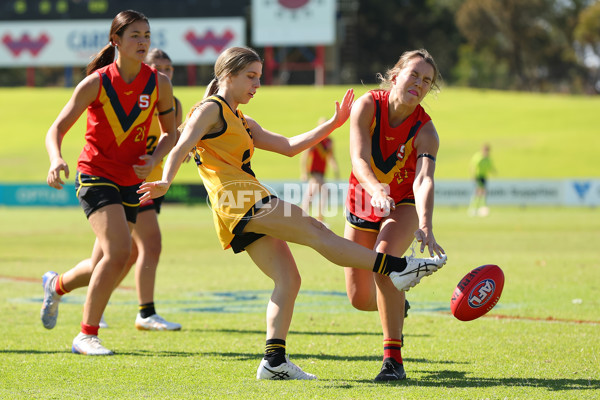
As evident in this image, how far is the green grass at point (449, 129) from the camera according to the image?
3941cm

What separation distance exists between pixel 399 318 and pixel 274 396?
1.19 m

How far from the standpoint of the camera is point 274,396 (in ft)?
15.4

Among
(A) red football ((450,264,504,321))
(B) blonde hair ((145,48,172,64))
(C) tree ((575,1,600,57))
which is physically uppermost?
(C) tree ((575,1,600,57))

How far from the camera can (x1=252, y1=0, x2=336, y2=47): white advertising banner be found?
2121 inches

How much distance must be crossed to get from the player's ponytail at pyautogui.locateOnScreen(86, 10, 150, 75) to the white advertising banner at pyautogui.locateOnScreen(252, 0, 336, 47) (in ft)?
159

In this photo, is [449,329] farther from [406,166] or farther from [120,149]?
[120,149]

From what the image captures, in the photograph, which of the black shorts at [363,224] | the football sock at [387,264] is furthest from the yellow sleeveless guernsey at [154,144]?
the football sock at [387,264]

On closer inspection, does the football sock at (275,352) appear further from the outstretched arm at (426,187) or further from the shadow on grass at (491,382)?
the outstretched arm at (426,187)

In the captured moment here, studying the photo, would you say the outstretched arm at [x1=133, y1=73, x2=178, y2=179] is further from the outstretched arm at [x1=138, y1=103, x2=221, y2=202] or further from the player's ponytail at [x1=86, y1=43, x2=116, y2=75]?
the outstretched arm at [x1=138, y1=103, x2=221, y2=202]

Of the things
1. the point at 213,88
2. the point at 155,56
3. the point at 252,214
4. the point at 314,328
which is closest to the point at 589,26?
the point at 155,56

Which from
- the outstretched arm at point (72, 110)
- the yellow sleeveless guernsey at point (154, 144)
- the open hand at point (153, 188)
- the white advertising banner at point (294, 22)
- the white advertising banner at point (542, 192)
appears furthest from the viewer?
the white advertising banner at point (294, 22)

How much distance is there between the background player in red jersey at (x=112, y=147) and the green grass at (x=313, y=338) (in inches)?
21.2

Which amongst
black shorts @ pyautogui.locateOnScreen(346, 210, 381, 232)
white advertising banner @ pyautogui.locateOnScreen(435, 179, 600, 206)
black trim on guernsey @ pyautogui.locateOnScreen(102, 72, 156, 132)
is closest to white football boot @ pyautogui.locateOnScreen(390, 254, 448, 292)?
black shorts @ pyautogui.locateOnScreen(346, 210, 381, 232)

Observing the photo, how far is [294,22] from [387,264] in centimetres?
5027
